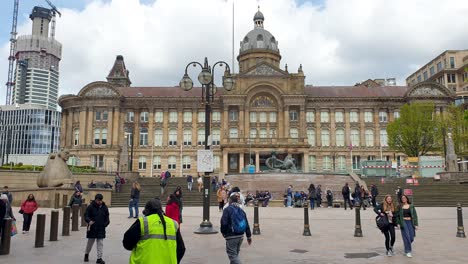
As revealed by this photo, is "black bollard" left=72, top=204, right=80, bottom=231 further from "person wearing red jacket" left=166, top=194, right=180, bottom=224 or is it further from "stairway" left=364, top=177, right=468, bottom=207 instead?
"stairway" left=364, top=177, right=468, bottom=207

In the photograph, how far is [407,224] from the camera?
10859 millimetres

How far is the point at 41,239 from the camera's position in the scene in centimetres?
1196

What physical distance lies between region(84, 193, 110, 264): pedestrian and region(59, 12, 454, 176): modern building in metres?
55.7

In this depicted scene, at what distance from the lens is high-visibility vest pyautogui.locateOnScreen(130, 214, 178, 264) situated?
16.8 feet

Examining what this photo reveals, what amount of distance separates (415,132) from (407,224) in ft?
166

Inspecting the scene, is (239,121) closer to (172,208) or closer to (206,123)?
(206,123)

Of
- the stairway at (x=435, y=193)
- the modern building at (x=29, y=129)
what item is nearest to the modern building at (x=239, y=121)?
the stairway at (x=435, y=193)

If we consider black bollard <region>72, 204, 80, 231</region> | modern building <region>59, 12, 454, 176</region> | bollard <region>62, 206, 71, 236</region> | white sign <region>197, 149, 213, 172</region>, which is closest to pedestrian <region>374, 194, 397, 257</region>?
white sign <region>197, 149, 213, 172</region>

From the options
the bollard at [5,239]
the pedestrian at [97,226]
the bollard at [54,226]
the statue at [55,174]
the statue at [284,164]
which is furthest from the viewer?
the statue at [284,164]

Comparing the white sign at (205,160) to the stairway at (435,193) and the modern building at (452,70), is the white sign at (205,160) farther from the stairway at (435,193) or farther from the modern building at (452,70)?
the modern building at (452,70)

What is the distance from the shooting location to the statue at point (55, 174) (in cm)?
2684

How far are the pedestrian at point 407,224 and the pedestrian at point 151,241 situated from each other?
7.73 metres

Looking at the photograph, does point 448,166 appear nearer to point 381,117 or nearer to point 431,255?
point 381,117

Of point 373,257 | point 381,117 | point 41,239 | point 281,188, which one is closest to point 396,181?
point 281,188
